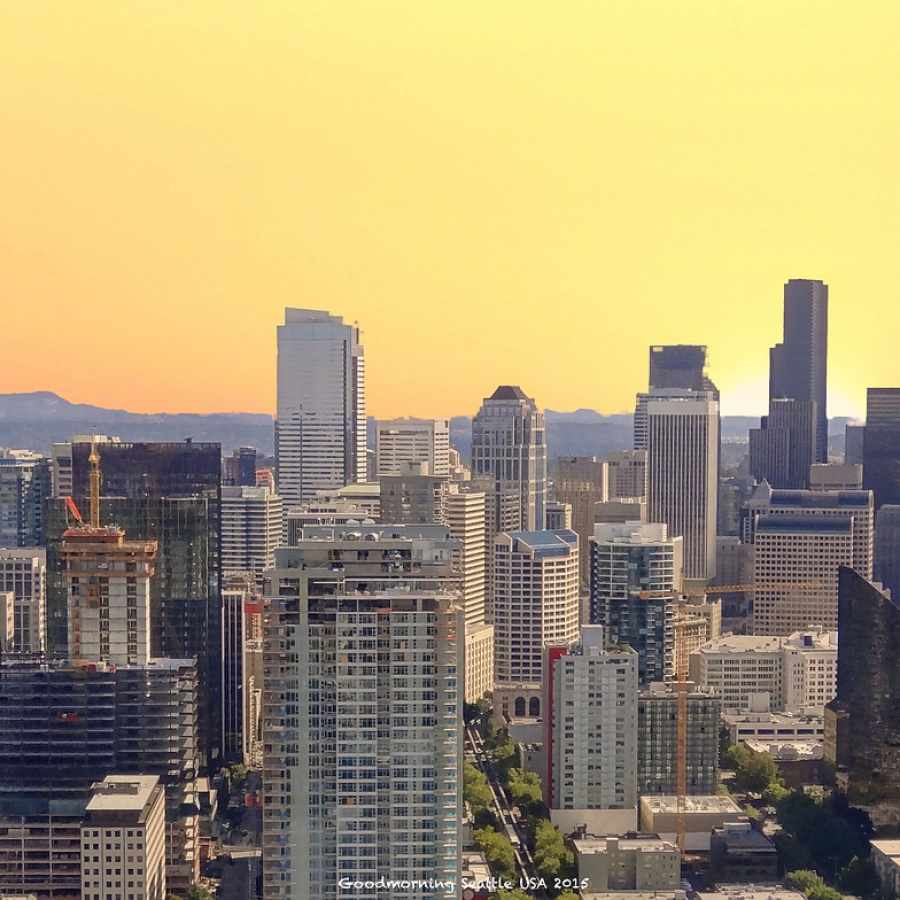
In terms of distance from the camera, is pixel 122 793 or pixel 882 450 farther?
pixel 882 450

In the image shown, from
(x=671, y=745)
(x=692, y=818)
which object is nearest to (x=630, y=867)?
(x=692, y=818)

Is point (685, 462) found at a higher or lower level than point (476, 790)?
higher

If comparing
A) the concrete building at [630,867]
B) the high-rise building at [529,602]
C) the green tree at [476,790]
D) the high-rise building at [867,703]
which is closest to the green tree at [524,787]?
the green tree at [476,790]

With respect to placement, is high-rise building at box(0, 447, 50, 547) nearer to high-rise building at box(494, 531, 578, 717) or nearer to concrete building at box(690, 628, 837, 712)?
high-rise building at box(494, 531, 578, 717)

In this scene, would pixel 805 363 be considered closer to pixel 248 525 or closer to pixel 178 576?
pixel 248 525

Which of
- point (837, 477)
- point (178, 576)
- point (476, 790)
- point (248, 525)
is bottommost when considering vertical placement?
point (476, 790)

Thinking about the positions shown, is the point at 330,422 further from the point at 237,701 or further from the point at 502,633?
the point at 237,701

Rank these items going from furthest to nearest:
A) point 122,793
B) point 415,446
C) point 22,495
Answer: point 415,446 < point 22,495 < point 122,793


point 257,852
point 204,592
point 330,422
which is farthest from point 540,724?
point 330,422
